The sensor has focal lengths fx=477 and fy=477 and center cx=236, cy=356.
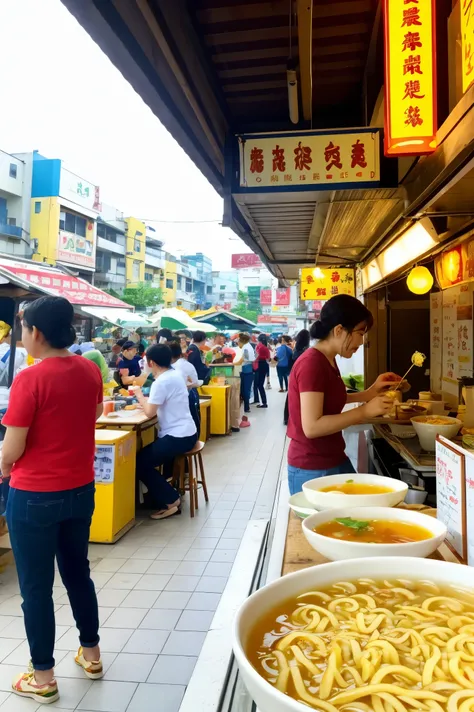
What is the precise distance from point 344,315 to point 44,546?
6.55 ft

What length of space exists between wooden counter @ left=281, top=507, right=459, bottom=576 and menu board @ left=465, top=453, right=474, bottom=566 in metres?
0.07

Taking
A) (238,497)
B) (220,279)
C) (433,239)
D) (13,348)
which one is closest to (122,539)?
(238,497)

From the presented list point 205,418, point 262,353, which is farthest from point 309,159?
point 262,353

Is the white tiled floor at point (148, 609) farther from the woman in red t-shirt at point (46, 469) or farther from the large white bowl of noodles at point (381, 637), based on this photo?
the large white bowl of noodles at point (381, 637)

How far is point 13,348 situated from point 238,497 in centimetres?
322

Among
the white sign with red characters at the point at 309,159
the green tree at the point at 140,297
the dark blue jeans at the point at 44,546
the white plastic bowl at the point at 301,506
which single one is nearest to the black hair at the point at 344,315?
the white plastic bowl at the point at 301,506

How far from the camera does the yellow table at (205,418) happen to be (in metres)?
8.81

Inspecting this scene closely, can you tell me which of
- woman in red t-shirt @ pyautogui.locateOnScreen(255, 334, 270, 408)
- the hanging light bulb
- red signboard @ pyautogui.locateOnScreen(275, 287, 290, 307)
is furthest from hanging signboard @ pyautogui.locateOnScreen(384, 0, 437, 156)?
red signboard @ pyautogui.locateOnScreen(275, 287, 290, 307)

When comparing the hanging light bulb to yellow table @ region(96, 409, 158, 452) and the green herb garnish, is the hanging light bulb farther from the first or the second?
the green herb garnish

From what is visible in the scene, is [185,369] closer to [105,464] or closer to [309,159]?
[105,464]

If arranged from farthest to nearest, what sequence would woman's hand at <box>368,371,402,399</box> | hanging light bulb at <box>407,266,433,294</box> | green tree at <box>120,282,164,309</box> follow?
green tree at <box>120,282,164,309</box> < hanging light bulb at <box>407,266,433,294</box> < woman's hand at <box>368,371,402,399</box>

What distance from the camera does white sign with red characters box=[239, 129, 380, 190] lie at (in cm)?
342

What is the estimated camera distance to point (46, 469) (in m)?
2.51

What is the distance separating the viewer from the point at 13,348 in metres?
5.38
